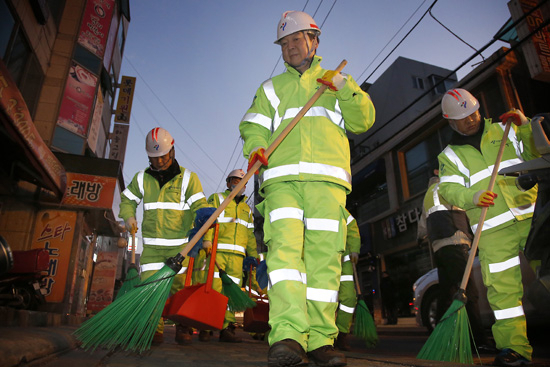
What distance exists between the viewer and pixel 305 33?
123 inches

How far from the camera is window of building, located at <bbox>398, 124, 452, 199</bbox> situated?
14595 millimetres

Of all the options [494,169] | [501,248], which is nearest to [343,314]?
[501,248]

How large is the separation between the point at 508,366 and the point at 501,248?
0.94m

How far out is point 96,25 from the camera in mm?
13008

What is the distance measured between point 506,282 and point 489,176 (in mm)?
1020

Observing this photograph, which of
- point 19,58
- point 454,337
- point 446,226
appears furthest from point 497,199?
point 19,58

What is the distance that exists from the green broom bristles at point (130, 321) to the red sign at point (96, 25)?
11544 millimetres

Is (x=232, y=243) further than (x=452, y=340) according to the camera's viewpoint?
Yes

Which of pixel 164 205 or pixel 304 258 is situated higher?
pixel 164 205

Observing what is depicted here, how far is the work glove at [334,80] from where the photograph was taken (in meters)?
2.82

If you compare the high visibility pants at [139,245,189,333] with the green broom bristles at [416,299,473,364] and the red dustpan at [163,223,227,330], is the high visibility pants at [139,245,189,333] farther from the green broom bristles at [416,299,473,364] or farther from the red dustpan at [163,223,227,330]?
the green broom bristles at [416,299,473,364]

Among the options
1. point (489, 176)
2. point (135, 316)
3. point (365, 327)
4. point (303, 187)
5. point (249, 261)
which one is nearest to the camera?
point (303, 187)

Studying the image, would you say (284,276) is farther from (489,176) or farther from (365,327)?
(365,327)

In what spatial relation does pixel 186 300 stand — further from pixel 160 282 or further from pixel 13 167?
pixel 13 167
